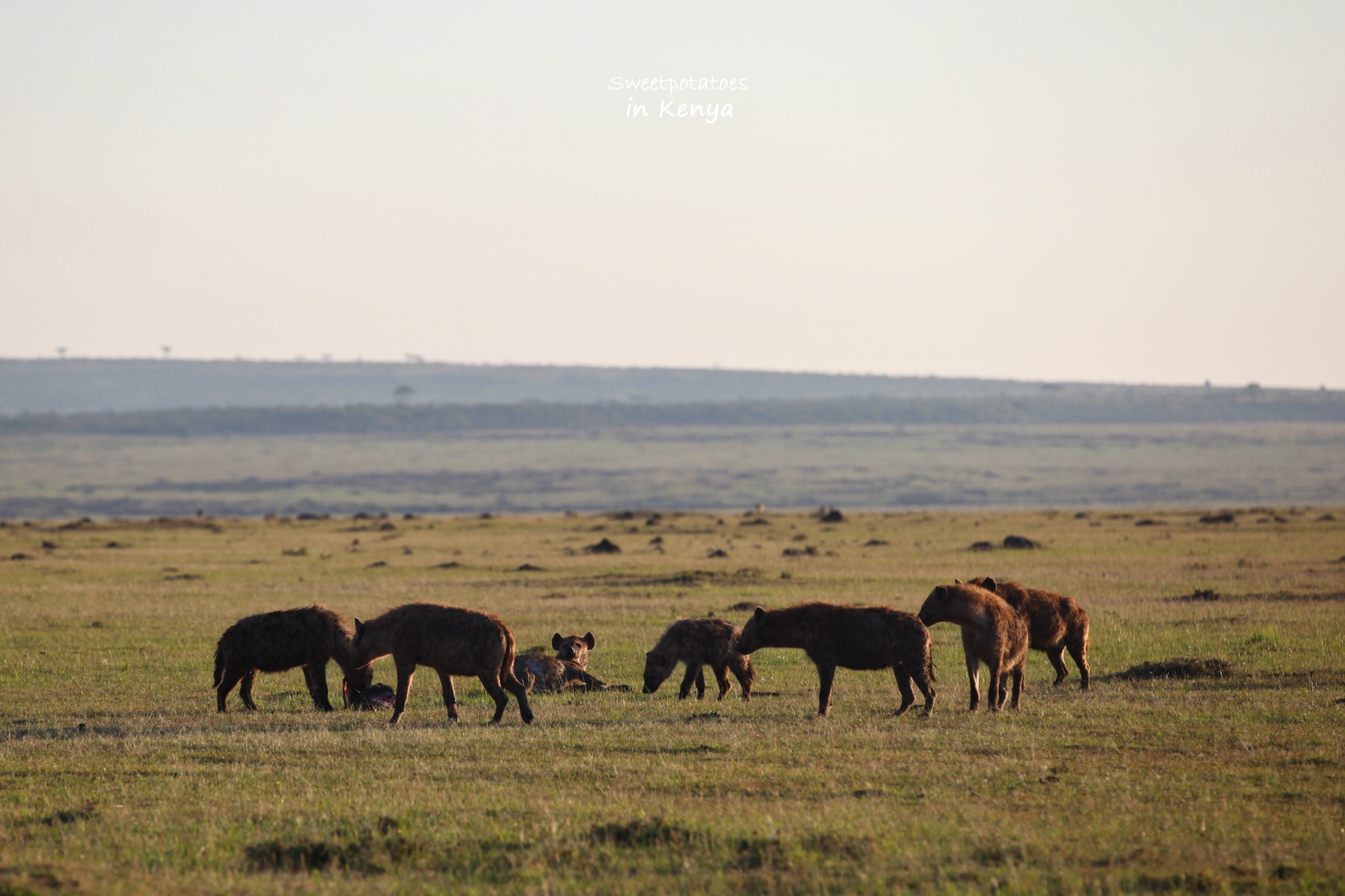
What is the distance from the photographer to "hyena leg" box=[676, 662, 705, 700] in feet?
53.4

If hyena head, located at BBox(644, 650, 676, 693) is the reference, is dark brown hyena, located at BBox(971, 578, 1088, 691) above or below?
above

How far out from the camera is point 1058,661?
1659 centimetres

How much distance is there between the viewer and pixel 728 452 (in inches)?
7328

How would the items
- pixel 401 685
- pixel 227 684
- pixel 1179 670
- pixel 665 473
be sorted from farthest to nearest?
pixel 665 473 → pixel 1179 670 → pixel 227 684 → pixel 401 685

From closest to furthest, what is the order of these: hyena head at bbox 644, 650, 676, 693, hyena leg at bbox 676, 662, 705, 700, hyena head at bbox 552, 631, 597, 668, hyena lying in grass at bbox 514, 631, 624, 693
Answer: hyena leg at bbox 676, 662, 705, 700, hyena head at bbox 644, 650, 676, 693, hyena lying in grass at bbox 514, 631, 624, 693, hyena head at bbox 552, 631, 597, 668

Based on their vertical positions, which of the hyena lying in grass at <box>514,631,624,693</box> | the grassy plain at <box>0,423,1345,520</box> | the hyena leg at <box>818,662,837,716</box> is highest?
the hyena leg at <box>818,662,837,716</box>

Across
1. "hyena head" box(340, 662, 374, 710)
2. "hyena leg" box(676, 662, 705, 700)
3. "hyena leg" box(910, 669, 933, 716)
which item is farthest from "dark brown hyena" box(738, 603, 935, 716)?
"hyena head" box(340, 662, 374, 710)

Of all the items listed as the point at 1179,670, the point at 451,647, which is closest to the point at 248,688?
the point at 451,647

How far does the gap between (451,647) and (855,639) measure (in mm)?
4115

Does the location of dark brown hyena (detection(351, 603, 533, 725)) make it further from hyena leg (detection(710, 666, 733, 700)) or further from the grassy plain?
the grassy plain

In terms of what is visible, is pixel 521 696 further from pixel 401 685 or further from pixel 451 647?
pixel 401 685

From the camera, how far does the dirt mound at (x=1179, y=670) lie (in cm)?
1684

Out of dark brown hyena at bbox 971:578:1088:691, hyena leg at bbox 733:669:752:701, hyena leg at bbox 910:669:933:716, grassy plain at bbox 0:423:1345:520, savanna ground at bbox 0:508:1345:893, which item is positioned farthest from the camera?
grassy plain at bbox 0:423:1345:520

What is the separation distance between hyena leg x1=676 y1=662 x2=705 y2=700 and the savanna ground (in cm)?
18
